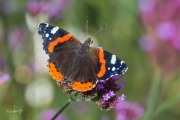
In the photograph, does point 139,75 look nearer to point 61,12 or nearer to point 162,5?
point 61,12

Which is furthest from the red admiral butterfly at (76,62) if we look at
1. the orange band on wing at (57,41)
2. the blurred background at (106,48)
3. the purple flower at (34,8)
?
the purple flower at (34,8)

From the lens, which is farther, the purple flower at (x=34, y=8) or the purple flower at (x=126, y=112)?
the purple flower at (x=34, y=8)

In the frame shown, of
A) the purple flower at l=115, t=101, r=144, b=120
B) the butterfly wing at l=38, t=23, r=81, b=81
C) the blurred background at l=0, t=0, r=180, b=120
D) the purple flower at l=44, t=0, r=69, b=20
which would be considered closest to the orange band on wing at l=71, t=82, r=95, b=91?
the butterfly wing at l=38, t=23, r=81, b=81

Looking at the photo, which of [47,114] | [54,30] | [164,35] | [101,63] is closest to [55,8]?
[47,114]

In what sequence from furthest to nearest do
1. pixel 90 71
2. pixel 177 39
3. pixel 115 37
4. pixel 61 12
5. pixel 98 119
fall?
pixel 115 37
pixel 61 12
pixel 98 119
pixel 177 39
pixel 90 71

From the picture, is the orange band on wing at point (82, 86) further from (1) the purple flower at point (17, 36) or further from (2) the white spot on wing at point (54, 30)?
(1) the purple flower at point (17, 36)

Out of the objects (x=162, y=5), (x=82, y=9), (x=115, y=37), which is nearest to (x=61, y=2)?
(x=82, y=9)
